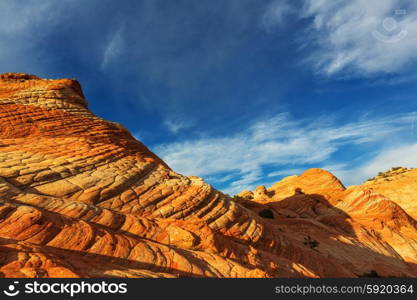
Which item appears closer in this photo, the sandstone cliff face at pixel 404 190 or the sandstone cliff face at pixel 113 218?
the sandstone cliff face at pixel 113 218

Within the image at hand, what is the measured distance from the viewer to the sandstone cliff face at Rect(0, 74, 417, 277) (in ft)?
43.6

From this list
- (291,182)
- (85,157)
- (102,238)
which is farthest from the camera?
(291,182)

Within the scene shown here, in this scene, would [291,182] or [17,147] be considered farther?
[291,182]

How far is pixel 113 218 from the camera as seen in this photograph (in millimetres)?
18094

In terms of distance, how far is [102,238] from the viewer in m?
14.7

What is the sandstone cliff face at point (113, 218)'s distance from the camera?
13281mm

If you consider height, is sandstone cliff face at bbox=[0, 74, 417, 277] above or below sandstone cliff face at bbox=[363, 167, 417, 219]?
below

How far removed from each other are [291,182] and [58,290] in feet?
241

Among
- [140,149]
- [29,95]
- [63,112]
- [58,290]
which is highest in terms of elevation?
[29,95]

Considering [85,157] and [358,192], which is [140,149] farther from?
[358,192]

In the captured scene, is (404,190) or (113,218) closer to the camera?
(113,218)

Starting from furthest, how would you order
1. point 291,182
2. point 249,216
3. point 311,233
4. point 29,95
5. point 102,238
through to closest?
point 291,182, point 311,233, point 29,95, point 249,216, point 102,238

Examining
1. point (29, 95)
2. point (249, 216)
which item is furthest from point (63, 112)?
point (249, 216)

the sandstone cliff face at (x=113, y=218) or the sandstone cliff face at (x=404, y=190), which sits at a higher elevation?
the sandstone cliff face at (x=404, y=190)
